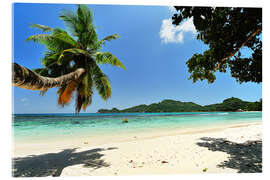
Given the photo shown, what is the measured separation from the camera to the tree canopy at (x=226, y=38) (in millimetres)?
2271

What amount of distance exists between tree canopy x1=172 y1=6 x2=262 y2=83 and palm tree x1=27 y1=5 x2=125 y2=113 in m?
2.01

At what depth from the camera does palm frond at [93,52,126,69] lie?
9.79 ft

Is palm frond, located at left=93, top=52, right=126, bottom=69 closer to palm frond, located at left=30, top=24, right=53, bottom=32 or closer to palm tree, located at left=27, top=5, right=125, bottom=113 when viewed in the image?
palm tree, located at left=27, top=5, right=125, bottom=113

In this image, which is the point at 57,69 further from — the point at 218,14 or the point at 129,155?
the point at 218,14

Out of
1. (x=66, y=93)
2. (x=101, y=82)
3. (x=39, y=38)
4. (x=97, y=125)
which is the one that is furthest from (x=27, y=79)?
(x=97, y=125)

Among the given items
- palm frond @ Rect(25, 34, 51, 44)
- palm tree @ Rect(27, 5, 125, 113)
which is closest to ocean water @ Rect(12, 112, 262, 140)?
palm tree @ Rect(27, 5, 125, 113)

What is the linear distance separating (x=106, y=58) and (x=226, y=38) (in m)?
2.93

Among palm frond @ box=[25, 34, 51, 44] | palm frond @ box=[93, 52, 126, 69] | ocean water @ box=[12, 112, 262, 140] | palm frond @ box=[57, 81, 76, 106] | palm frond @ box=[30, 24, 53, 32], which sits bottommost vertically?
ocean water @ box=[12, 112, 262, 140]

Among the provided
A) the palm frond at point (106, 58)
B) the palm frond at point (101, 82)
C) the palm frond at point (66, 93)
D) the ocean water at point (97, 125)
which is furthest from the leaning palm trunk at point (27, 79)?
the ocean water at point (97, 125)

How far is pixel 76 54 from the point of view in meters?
2.89

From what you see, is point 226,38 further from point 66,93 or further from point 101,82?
point 66,93
